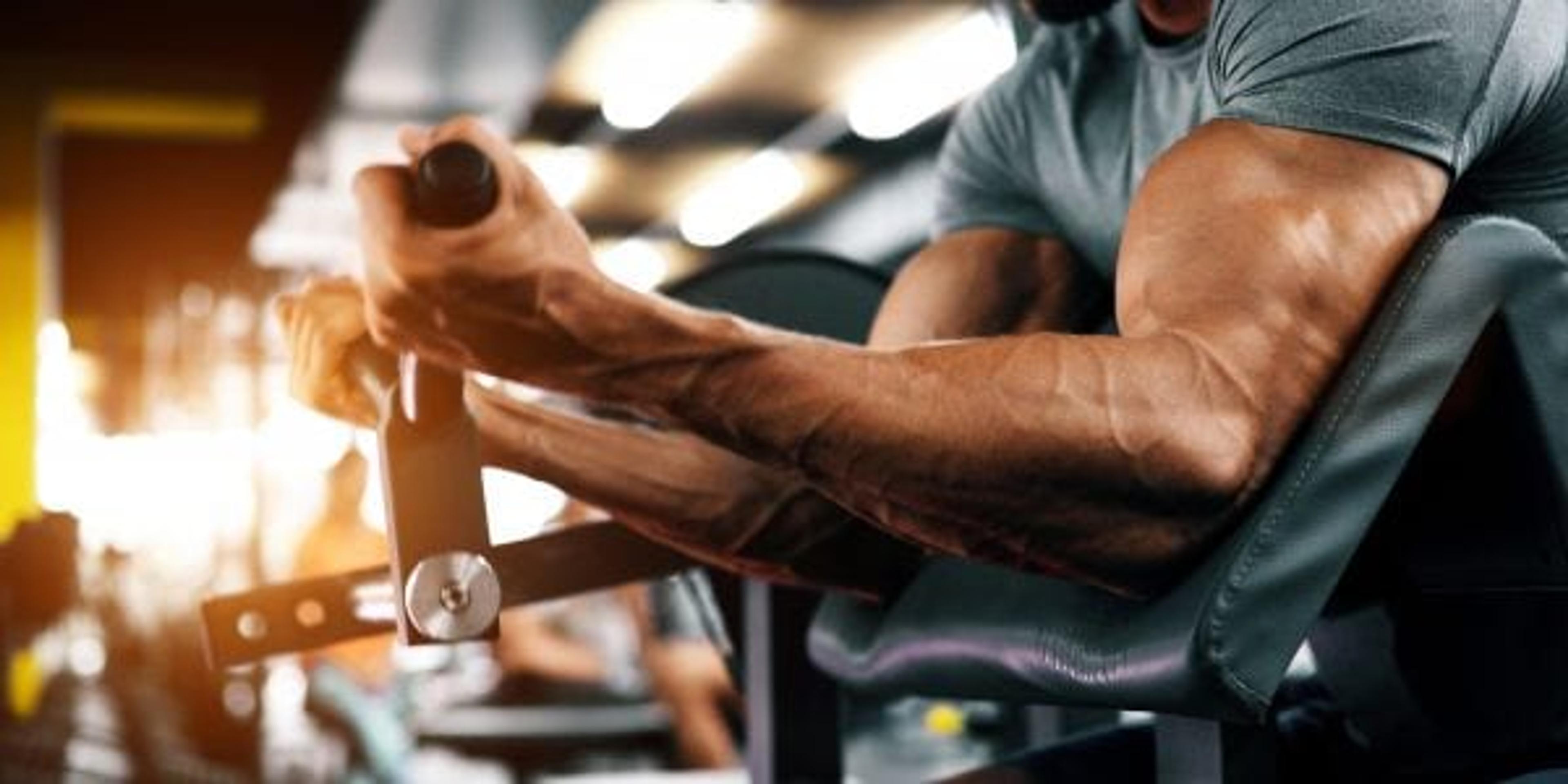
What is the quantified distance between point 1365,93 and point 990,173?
1.97 feet

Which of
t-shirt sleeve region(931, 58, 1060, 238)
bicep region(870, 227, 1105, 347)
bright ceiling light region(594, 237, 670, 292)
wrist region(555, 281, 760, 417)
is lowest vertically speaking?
wrist region(555, 281, 760, 417)

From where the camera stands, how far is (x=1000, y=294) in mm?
1574

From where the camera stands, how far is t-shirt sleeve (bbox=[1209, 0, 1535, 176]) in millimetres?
1026

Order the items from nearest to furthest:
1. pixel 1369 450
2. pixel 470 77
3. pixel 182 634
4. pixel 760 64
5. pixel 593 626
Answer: pixel 1369 450, pixel 593 626, pixel 182 634, pixel 760 64, pixel 470 77

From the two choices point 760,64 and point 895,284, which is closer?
point 895,284

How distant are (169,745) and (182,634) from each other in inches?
15.4

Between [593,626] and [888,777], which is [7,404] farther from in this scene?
[888,777]

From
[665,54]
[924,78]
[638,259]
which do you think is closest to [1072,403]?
[665,54]

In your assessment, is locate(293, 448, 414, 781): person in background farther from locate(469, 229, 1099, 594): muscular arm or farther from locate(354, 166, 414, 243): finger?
locate(354, 166, 414, 243): finger

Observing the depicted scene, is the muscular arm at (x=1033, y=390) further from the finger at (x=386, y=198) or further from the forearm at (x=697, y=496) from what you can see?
the forearm at (x=697, y=496)

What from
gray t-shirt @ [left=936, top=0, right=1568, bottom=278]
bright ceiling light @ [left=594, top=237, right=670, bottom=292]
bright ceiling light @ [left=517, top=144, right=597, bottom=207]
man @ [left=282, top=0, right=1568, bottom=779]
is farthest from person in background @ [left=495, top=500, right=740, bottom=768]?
bright ceiling light @ [left=594, top=237, right=670, bottom=292]

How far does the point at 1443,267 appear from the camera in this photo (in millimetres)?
969

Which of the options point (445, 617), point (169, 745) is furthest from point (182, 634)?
point (445, 617)

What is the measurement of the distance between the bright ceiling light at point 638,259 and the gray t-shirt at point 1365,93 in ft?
30.7
